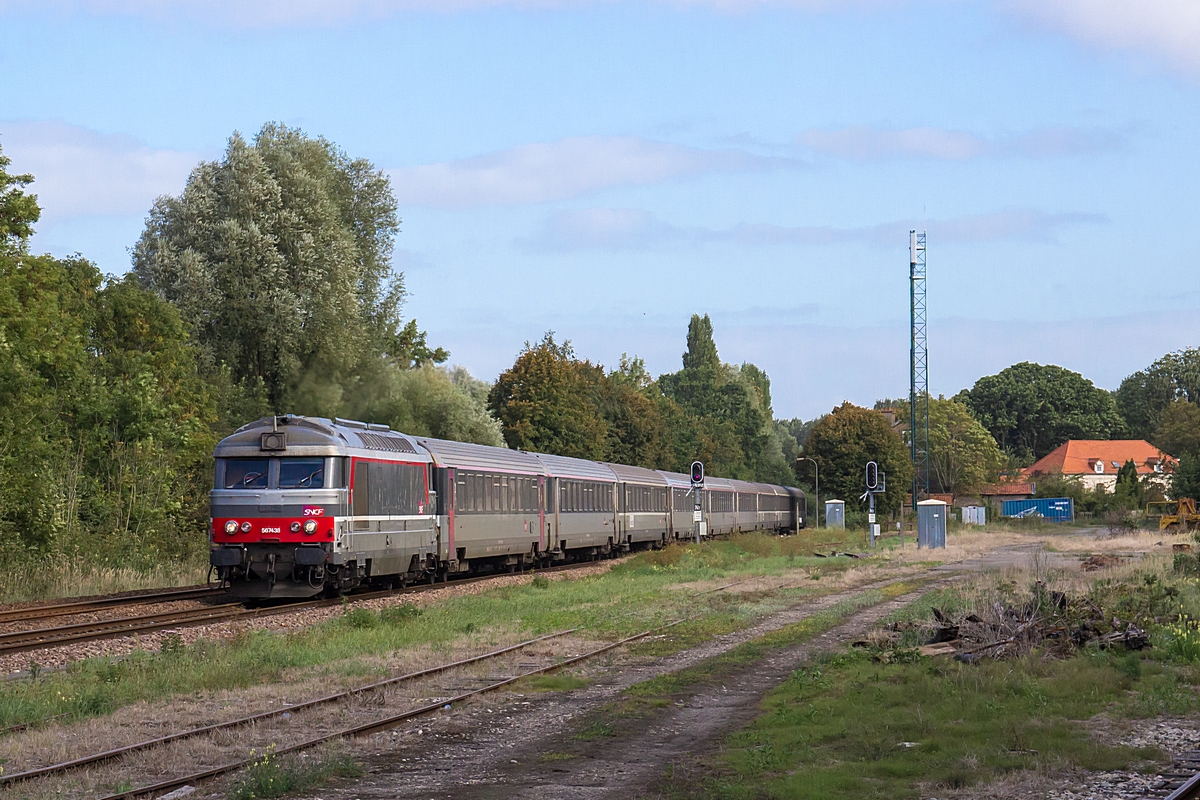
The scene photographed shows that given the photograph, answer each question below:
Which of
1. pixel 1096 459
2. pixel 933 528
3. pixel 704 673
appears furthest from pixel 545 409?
pixel 1096 459

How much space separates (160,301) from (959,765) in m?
36.2

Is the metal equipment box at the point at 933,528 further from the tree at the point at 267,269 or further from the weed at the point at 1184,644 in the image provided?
the weed at the point at 1184,644

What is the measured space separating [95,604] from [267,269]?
23.7 m

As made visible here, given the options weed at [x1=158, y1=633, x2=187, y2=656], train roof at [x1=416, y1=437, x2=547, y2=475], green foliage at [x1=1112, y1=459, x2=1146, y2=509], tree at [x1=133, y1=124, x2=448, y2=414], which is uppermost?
tree at [x1=133, y1=124, x2=448, y2=414]

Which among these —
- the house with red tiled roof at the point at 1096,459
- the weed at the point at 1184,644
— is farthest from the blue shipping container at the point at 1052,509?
the weed at the point at 1184,644

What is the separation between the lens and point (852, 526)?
7994 centimetres

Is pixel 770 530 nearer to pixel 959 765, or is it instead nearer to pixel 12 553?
pixel 12 553

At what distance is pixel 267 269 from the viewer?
149ft

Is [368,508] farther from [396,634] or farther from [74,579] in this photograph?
[74,579]

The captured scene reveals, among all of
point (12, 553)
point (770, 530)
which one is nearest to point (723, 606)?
point (12, 553)

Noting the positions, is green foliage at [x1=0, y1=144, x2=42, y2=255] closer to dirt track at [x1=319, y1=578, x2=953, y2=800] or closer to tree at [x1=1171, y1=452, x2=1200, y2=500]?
dirt track at [x1=319, y1=578, x2=953, y2=800]

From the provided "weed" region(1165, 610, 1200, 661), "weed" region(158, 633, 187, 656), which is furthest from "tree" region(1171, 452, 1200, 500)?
"weed" region(158, 633, 187, 656)

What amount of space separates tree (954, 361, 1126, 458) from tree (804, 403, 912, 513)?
70.3 meters

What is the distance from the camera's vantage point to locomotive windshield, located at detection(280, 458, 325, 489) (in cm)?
2308
